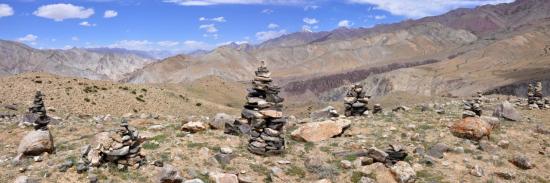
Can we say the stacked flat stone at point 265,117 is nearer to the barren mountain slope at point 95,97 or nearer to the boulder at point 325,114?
the boulder at point 325,114

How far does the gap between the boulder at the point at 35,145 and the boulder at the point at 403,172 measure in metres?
15.4

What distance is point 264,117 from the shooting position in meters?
24.0

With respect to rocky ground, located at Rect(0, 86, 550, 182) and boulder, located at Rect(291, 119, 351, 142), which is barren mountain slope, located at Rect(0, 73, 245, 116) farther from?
boulder, located at Rect(291, 119, 351, 142)

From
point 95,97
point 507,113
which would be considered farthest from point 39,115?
point 95,97

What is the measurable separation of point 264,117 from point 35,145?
10.2m

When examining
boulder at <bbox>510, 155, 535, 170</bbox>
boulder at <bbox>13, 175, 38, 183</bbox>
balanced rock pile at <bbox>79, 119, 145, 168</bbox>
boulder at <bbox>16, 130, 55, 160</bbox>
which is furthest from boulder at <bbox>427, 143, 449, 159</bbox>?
boulder at <bbox>16, 130, 55, 160</bbox>

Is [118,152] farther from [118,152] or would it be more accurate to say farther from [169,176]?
[169,176]

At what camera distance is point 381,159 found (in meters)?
23.0

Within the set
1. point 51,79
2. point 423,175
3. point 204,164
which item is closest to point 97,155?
point 204,164

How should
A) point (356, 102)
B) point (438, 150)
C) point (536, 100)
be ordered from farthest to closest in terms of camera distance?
point (536, 100)
point (356, 102)
point (438, 150)

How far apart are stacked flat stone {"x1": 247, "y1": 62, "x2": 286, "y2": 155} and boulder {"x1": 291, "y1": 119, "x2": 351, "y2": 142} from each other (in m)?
2.73

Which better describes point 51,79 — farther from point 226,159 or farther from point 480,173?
point 480,173

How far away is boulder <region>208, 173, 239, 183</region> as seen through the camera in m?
20.0

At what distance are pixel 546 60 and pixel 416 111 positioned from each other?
6071 inches
